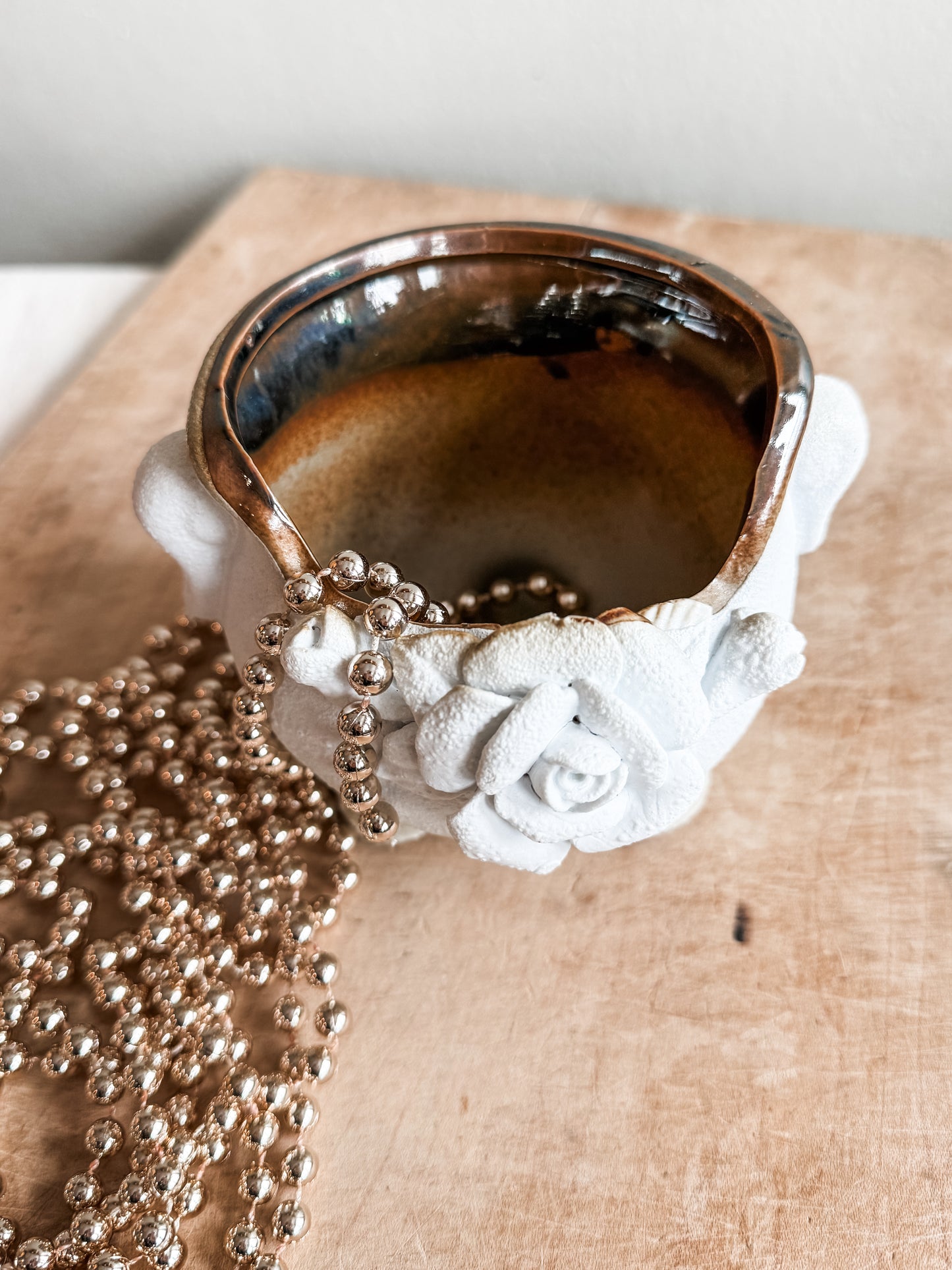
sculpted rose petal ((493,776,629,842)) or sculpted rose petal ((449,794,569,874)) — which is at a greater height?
sculpted rose petal ((493,776,629,842))

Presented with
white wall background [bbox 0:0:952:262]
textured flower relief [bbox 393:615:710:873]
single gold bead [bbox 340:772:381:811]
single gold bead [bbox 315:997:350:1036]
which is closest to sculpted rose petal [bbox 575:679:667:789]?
textured flower relief [bbox 393:615:710:873]

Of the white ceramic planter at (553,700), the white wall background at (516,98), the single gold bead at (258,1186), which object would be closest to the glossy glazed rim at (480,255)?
the white ceramic planter at (553,700)

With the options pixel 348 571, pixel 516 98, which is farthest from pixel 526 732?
pixel 516 98

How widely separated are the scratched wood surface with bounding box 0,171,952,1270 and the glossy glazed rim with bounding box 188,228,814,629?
0.51ft

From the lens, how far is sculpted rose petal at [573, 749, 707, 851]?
403mm

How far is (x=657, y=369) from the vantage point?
55 centimetres

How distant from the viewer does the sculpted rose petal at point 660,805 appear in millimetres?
403

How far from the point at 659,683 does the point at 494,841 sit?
3.7 inches

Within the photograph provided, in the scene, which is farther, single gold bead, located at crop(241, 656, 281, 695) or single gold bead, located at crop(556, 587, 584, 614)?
single gold bead, located at crop(556, 587, 584, 614)

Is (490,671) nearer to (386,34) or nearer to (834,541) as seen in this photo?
(834,541)

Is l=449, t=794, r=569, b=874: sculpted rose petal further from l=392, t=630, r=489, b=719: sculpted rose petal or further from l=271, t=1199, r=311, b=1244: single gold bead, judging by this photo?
l=271, t=1199, r=311, b=1244: single gold bead

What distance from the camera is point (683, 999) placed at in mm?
509

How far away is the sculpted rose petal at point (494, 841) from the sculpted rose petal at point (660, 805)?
0.05 ft

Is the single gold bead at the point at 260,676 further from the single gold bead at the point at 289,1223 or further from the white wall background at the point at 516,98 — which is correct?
the white wall background at the point at 516,98
